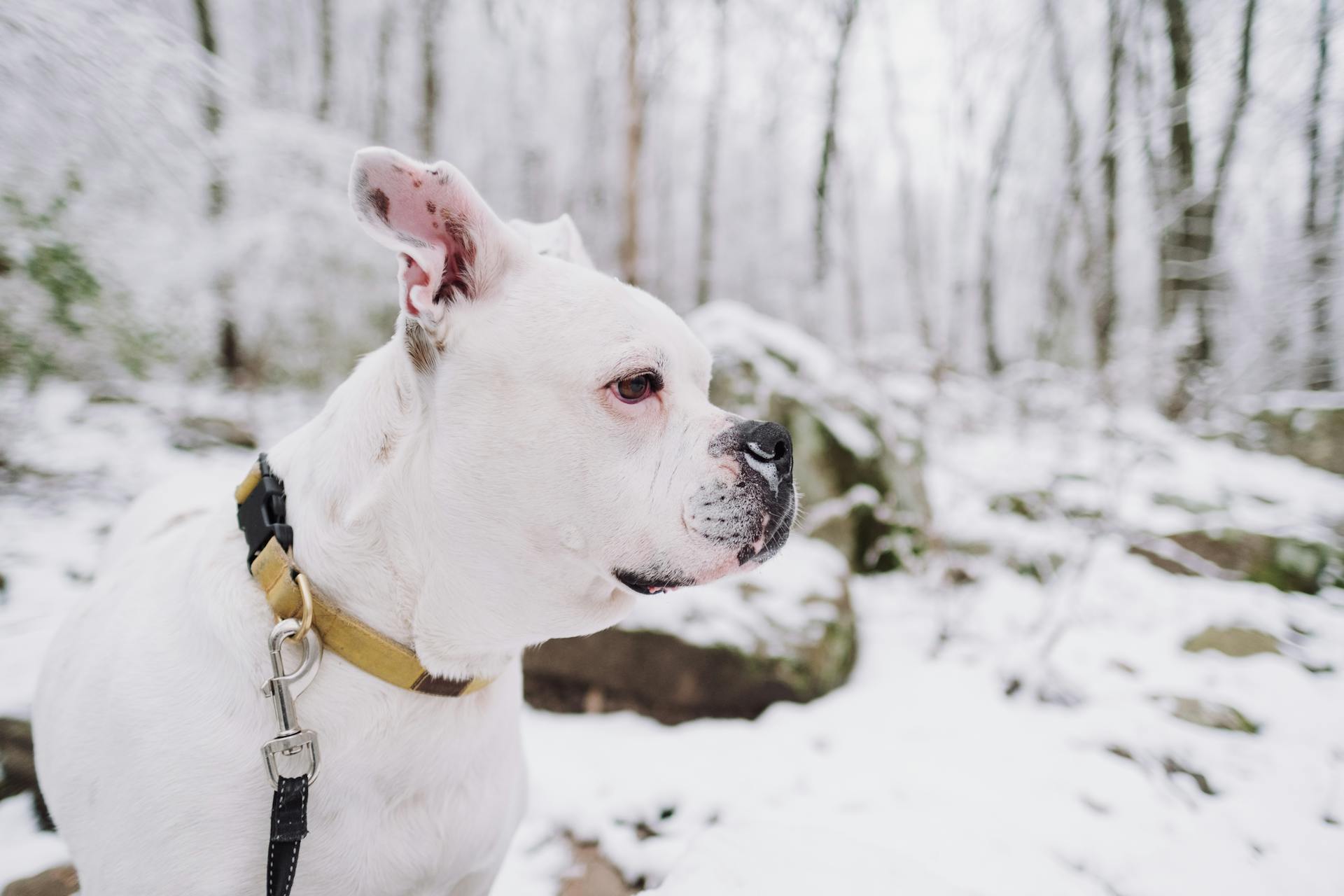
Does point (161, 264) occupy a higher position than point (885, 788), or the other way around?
point (161, 264)

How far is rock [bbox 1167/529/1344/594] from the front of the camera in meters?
4.79

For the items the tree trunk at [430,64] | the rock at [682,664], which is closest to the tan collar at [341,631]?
the rock at [682,664]

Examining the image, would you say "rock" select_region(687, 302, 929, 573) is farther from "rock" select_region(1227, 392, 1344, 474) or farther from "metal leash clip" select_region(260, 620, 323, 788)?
"rock" select_region(1227, 392, 1344, 474)

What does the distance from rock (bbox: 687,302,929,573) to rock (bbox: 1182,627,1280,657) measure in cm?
173

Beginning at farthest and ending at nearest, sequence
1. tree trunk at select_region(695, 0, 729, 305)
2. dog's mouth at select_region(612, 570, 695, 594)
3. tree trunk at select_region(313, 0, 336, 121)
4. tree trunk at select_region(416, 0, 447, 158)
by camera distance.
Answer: tree trunk at select_region(695, 0, 729, 305) → tree trunk at select_region(313, 0, 336, 121) → tree trunk at select_region(416, 0, 447, 158) → dog's mouth at select_region(612, 570, 695, 594)

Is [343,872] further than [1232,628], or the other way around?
[1232,628]

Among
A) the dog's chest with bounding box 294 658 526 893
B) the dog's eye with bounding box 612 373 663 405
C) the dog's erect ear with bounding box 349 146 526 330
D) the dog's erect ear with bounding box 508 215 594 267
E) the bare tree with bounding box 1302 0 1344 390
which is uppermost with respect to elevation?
the bare tree with bounding box 1302 0 1344 390

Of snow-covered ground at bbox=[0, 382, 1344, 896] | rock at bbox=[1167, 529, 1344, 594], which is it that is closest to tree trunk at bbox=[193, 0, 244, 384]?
snow-covered ground at bbox=[0, 382, 1344, 896]

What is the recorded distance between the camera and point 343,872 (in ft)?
4.26

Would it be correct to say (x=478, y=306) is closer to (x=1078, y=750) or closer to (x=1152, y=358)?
(x=1078, y=750)

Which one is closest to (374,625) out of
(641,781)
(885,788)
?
(641,781)

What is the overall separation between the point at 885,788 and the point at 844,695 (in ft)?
2.69

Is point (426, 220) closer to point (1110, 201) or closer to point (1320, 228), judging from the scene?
point (1320, 228)

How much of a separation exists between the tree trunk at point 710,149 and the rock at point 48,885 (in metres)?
13.5
